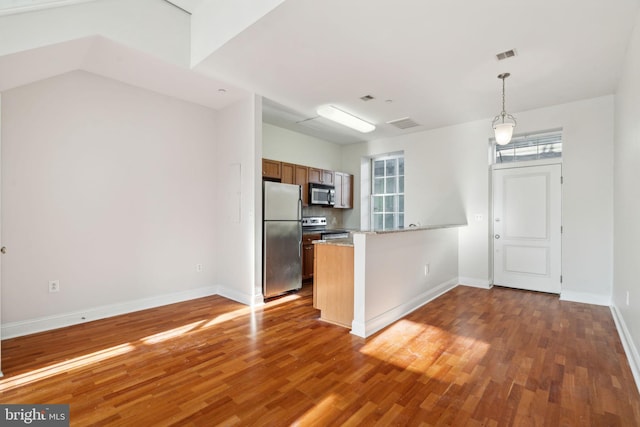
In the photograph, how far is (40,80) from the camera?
303 centimetres

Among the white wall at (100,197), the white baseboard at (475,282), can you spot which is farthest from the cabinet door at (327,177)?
the white baseboard at (475,282)

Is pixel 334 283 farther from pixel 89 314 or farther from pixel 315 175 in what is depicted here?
pixel 315 175

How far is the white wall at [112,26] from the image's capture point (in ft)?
7.62

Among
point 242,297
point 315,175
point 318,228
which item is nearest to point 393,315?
point 242,297

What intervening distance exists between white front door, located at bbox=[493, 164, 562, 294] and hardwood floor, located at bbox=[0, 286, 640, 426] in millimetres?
1137

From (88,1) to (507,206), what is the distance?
5885 millimetres

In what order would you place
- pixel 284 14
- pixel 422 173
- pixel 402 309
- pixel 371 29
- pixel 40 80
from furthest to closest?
pixel 422 173
pixel 402 309
pixel 40 80
pixel 371 29
pixel 284 14

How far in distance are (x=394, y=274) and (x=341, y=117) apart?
2.65 meters

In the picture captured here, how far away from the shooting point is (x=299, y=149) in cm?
596

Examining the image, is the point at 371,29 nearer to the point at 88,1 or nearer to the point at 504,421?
the point at 88,1

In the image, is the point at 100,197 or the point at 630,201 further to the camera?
the point at 100,197

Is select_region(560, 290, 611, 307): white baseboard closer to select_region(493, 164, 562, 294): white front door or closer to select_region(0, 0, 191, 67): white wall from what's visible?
select_region(493, 164, 562, 294): white front door

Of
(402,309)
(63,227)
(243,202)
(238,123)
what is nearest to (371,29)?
(238,123)

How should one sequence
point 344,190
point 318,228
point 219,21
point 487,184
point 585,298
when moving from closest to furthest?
point 219,21
point 585,298
point 487,184
point 318,228
point 344,190
